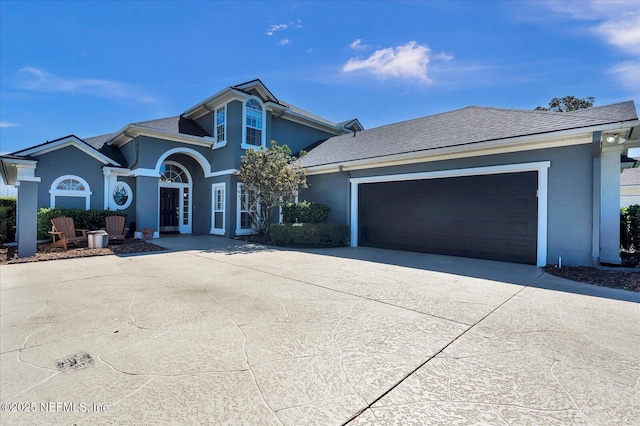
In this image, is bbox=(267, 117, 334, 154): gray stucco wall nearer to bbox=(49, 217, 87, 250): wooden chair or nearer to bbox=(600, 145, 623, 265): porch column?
bbox=(49, 217, 87, 250): wooden chair

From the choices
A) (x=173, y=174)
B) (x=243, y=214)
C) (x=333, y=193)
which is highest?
(x=173, y=174)

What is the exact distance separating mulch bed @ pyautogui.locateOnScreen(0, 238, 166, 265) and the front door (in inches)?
179

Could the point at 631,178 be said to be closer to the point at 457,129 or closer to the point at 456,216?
the point at 457,129

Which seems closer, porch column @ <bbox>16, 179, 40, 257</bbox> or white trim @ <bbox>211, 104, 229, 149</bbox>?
porch column @ <bbox>16, 179, 40, 257</bbox>

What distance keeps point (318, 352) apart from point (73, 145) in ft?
47.9

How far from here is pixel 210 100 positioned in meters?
13.8

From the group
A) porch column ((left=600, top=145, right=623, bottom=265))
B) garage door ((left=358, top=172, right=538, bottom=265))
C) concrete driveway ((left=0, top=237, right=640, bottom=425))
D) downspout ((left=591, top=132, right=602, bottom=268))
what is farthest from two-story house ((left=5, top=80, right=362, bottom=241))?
porch column ((left=600, top=145, right=623, bottom=265))

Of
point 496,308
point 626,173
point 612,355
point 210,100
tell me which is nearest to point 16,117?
point 210,100

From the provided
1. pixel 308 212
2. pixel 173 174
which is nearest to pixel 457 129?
pixel 308 212

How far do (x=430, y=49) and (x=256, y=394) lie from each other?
36.5 ft

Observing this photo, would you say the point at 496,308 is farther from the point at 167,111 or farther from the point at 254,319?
the point at 167,111

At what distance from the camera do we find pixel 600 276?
6.07 meters

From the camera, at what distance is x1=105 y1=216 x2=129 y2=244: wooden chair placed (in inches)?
428

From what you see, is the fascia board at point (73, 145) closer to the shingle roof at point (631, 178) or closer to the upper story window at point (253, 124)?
the upper story window at point (253, 124)
